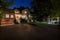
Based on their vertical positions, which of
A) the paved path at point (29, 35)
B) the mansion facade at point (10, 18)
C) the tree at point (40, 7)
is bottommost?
the paved path at point (29, 35)

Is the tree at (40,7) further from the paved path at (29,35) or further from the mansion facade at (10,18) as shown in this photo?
the paved path at (29,35)

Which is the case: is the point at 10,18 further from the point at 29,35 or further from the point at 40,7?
the point at 29,35

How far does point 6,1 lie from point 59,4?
19.8 feet

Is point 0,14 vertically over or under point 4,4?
under

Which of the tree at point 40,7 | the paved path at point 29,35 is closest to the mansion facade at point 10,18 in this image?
the tree at point 40,7

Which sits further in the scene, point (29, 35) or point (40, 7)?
point (40, 7)

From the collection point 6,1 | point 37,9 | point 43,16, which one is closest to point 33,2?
point 37,9

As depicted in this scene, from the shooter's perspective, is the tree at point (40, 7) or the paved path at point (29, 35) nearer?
the paved path at point (29, 35)

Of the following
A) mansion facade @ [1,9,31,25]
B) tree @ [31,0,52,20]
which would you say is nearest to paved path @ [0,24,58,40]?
tree @ [31,0,52,20]

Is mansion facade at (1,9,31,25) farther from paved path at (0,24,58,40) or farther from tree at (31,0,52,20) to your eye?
paved path at (0,24,58,40)

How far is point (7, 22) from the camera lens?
1745 centimetres

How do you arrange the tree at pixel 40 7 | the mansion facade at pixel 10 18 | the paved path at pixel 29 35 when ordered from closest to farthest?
the paved path at pixel 29 35, the tree at pixel 40 7, the mansion facade at pixel 10 18

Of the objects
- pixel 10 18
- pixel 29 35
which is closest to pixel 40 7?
pixel 10 18

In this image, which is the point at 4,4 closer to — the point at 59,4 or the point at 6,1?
the point at 6,1
